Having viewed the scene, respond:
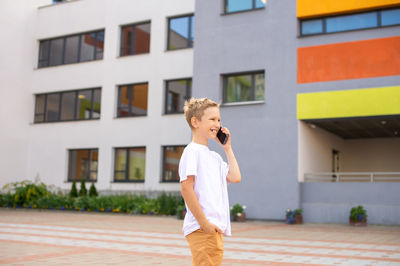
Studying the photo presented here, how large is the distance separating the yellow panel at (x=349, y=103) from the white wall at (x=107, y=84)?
6.65 m

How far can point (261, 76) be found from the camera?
59.5 ft

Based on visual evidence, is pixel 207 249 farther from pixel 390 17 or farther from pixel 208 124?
pixel 390 17

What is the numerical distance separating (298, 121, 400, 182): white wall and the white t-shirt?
15806mm

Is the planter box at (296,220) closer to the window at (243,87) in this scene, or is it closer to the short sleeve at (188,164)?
the window at (243,87)

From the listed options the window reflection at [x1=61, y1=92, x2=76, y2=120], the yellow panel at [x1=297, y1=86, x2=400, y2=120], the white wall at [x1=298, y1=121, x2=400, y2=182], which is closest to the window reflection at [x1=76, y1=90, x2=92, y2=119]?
the window reflection at [x1=61, y1=92, x2=76, y2=120]

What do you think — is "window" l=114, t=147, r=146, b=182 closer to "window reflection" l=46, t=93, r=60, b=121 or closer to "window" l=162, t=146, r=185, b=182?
"window" l=162, t=146, r=185, b=182

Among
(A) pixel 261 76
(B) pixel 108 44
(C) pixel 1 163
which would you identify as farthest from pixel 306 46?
(C) pixel 1 163

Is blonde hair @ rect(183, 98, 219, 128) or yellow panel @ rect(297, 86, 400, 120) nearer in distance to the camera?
blonde hair @ rect(183, 98, 219, 128)

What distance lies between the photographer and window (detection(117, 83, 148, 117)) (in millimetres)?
23391

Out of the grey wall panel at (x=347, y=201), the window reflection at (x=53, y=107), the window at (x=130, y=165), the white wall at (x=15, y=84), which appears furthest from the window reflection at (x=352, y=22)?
Answer: the white wall at (x=15, y=84)

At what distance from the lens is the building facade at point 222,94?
16.3m

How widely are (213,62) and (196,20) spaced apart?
2.08 metres

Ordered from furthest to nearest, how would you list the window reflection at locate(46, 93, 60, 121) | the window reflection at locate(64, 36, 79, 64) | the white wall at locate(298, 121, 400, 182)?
the window reflection at locate(46, 93, 60, 121)
the window reflection at locate(64, 36, 79, 64)
the white wall at locate(298, 121, 400, 182)

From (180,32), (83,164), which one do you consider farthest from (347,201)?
(83,164)
